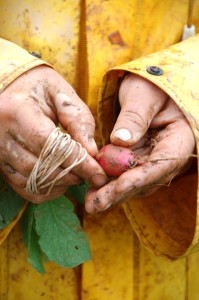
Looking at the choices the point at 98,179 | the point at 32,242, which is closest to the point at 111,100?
the point at 98,179

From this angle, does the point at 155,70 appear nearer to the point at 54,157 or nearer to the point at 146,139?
the point at 146,139

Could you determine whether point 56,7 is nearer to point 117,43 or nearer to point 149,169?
point 117,43

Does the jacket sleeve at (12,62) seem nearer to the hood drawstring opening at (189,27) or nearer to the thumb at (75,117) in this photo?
the thumb at (75,117)

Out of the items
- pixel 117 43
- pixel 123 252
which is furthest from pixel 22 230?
pixel 117 43

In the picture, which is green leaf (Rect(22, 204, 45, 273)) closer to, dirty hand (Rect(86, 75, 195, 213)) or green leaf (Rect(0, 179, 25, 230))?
green leaf (Rect(0, 179, 25, 230))

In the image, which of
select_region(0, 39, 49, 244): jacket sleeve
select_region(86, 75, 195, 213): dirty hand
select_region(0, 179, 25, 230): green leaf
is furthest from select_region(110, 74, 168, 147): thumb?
select_region(0, 179, 25, 230): green leaf

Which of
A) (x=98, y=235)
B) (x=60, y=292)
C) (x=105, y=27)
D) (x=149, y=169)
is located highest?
(x=105, y=27)

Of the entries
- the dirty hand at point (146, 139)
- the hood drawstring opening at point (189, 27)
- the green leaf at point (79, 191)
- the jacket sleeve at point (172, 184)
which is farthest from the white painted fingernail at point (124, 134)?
the hood drawstring opening at point (189, 27)

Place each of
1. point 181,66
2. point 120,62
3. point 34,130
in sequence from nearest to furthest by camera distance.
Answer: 1. point 34,130
2. point 181,66
3. point 120,62
